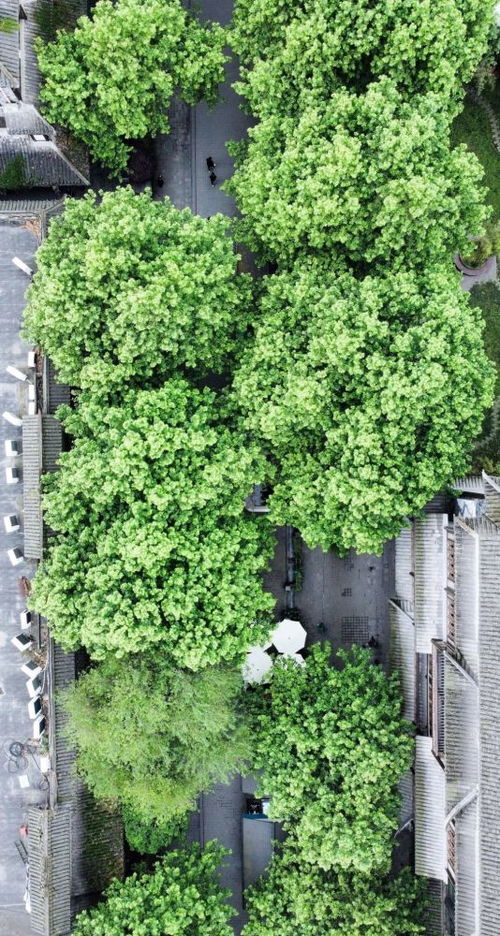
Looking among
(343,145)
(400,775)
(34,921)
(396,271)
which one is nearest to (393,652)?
(400,775)

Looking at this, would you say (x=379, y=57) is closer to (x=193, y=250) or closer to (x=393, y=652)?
(x=193, y=250)

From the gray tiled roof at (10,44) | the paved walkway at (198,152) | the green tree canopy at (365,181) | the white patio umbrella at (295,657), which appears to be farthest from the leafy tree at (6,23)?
the white patio umbrella at (295,657)

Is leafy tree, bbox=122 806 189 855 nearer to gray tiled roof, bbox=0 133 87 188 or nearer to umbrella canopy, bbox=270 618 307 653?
umbrella canopy, bbox=270 618 307 653

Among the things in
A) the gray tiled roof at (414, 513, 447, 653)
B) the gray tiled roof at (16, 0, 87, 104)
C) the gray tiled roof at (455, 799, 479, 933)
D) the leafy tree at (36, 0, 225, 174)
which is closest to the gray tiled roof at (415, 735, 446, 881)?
the gray tiled roof at (455, 799, 479, 933)

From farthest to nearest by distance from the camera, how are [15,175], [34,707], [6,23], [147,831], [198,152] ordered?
[198,152]
[15,175]
[147,831]
[34,707]
[6,23]

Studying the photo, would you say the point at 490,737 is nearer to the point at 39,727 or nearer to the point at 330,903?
the point at 330,903

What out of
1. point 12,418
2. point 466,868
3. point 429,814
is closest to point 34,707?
point 12,418

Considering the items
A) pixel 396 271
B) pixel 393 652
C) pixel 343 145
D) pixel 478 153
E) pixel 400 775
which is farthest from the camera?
pixel 478 153
